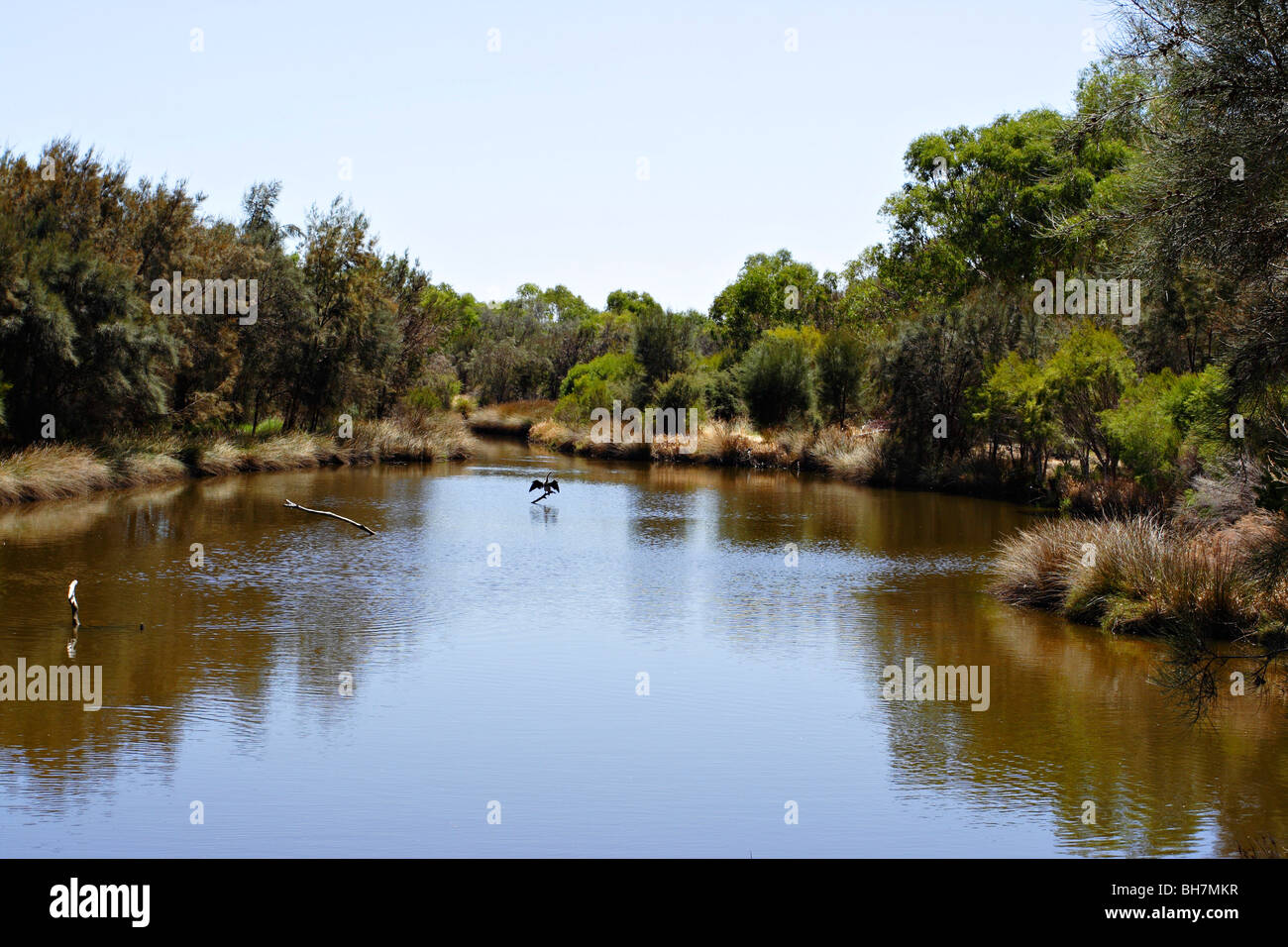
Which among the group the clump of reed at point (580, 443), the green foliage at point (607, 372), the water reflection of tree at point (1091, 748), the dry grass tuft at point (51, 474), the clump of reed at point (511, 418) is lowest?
the water reflection of tree at point (1091, 748)

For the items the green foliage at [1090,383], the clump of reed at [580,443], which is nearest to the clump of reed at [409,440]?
the clump of reed at [580,443]

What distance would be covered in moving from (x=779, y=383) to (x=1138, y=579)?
31.7m

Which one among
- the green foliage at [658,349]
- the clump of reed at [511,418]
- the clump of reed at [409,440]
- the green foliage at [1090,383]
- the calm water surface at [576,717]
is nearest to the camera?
the calm water surface at [576,717]

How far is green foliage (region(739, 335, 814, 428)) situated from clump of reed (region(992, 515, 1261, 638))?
28852 mm

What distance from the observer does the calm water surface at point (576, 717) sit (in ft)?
27.1

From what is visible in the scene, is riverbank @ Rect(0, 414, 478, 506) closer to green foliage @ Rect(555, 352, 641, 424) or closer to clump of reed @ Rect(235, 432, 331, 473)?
clump of reed @ Rect(235, 432, 331, 473)

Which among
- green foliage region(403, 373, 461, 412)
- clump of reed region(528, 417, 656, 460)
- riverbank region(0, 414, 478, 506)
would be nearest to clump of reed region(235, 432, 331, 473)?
riverbank region(0, 414, 478, 506)

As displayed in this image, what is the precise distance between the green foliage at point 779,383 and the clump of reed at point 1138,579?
28.9m

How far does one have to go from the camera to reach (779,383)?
1818 inches

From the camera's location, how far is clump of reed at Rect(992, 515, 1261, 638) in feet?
45.5

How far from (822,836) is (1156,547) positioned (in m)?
8.46

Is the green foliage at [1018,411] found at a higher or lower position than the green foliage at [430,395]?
lower

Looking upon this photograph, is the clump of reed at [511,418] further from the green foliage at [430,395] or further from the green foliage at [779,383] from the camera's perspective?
the green foliage at [779,383]
